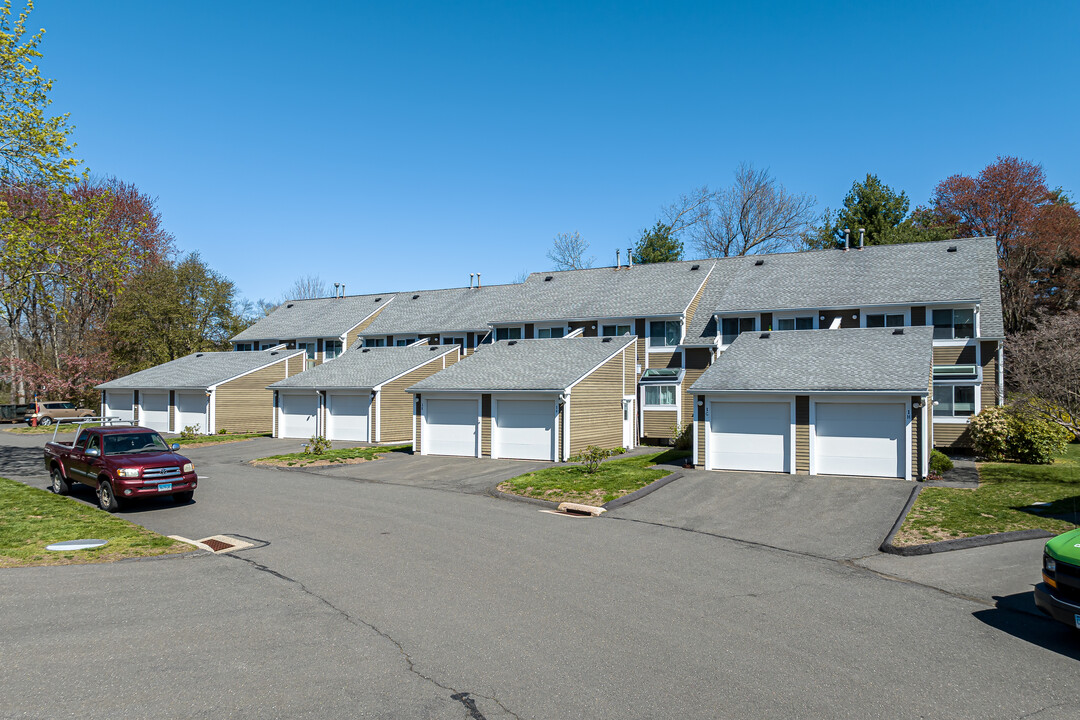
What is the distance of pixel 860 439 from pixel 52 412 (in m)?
51.2

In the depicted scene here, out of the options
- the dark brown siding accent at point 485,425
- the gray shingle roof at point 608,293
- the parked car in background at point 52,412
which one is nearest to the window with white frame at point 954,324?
the gray shingle roof at point 608,293

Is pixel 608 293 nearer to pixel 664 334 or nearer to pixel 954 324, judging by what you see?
pixel 664 334

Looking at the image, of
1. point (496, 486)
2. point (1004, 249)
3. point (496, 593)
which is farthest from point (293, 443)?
point (1004, 249)

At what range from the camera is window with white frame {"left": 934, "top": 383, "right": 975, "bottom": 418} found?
2728cm

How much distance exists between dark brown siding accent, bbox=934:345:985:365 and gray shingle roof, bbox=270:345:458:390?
23.5 metres

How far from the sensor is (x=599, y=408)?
93.4 ft

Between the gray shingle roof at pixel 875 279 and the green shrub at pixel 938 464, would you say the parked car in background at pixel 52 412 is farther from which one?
the green shrub at pixel 938 464

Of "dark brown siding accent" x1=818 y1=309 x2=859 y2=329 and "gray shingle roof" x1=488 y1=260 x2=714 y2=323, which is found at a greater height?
"gray shingle roof" x1=488 y1=260 x2=714 y2=323

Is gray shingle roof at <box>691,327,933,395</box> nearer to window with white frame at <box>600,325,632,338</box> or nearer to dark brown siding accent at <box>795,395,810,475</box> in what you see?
dark brown siding accent at <box>795,395,810,475</box>

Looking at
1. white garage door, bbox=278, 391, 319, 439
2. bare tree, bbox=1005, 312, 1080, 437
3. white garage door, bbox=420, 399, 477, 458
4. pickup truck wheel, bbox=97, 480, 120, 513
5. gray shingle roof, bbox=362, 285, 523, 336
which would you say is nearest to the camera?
pickup truck wheel, bbox=97, 480, 120, 513

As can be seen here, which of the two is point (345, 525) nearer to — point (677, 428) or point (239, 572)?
point (239, 572)

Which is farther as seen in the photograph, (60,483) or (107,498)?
(60,483)

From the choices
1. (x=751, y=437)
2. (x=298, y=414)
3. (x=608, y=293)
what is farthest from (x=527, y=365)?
(x=298, y=414)

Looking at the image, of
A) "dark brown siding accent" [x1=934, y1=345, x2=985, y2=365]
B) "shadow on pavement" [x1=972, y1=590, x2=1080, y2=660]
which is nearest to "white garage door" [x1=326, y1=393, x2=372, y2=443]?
"dark brown siding accent" [x1=934, y1=345, x2=985, y2=365]
